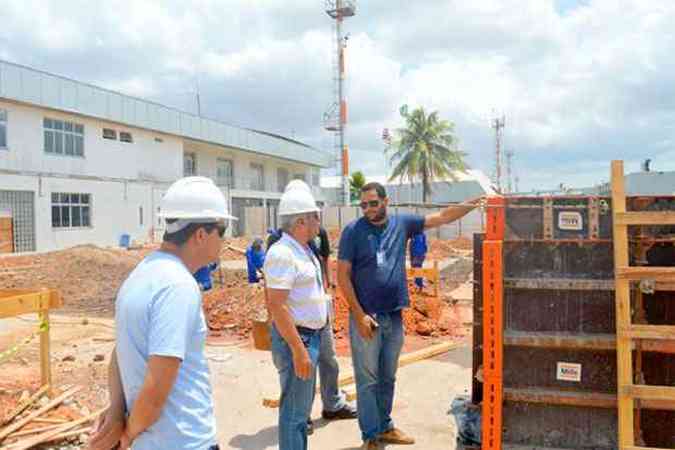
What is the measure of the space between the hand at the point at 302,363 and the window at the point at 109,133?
2966 cm

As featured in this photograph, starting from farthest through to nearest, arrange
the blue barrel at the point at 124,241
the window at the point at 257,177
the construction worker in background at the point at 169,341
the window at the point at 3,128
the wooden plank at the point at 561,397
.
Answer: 1. the window at the point at 257,177
2. the blue barrel at the point at 124,241
3. the window at the point at 3,128
4. the wooden plank at the point at 561,397
5. the construction worker in background at the point at 169,341

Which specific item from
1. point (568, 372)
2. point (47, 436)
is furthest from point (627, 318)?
point (47, 436)

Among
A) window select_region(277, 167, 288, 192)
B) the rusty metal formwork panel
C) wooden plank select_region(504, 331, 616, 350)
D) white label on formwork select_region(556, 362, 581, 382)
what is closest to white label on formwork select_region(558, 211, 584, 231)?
the rusty metal formwork panel

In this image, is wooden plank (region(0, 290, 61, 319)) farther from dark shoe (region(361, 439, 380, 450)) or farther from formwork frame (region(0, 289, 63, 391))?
dark shoe (region(361, 439, 380, 450))

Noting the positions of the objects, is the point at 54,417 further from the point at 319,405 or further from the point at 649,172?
the point at 649,172

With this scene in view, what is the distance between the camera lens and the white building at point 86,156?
24.7 metres

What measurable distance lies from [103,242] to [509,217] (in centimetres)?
2846

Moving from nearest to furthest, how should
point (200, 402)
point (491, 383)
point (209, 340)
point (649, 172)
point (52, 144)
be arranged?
point (200, 402)
point (491, 383)
point (209, 340)
point (52, 144)
point (649, 172)

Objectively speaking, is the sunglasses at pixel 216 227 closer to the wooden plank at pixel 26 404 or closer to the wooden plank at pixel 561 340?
the wooden plank at pixel 561 340

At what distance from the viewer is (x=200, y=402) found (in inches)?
81.0

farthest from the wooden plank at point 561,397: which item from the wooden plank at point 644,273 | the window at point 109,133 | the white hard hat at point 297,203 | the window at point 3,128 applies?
the window at point 109,133

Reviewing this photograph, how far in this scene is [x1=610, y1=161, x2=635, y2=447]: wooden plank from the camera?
10.6ft

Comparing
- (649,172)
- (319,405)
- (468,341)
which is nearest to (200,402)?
(319,405)

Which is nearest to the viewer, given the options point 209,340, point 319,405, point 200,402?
point 200,402
